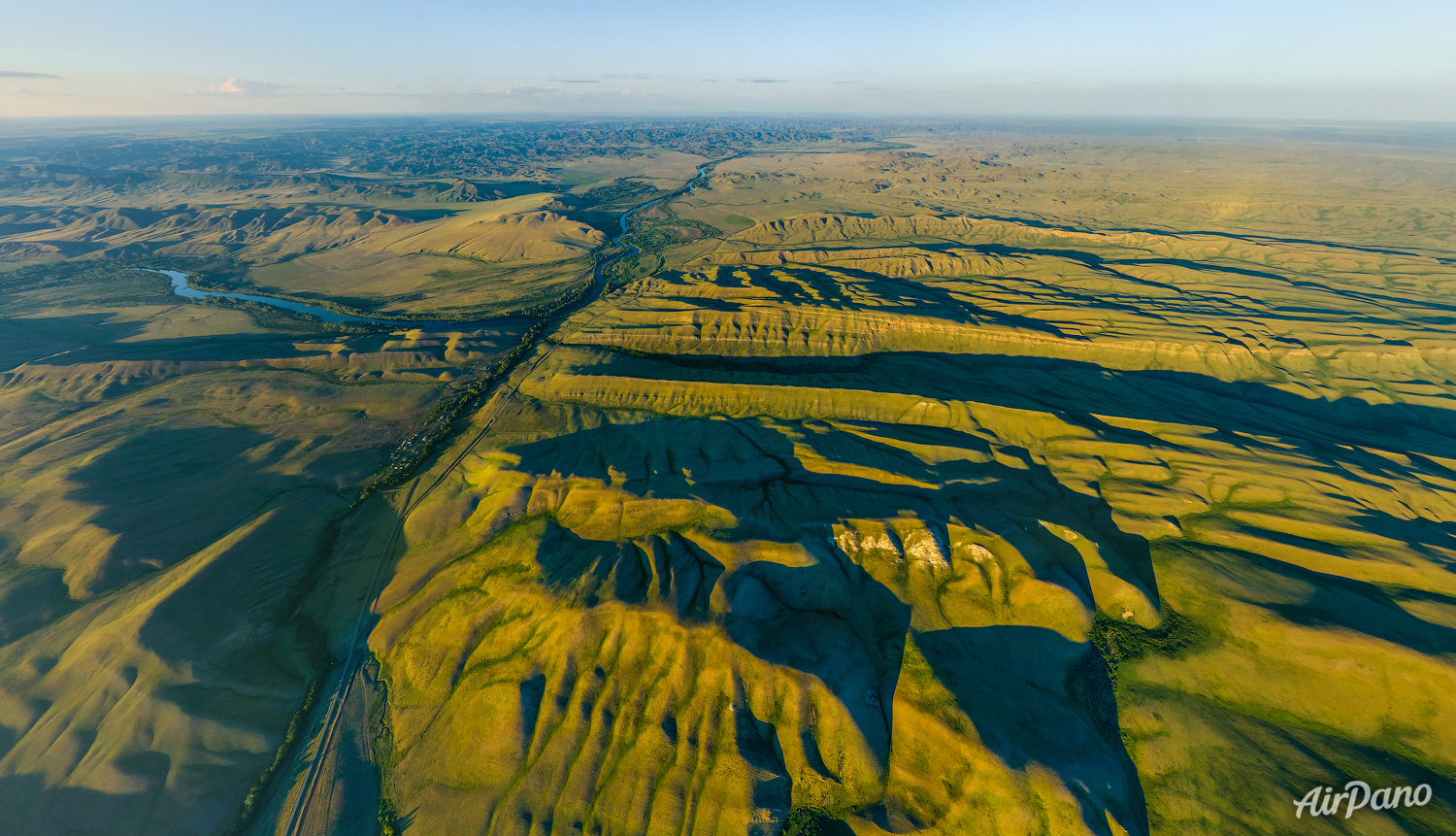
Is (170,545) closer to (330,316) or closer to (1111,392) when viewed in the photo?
(330,316)

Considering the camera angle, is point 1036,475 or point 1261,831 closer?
point 1261,831

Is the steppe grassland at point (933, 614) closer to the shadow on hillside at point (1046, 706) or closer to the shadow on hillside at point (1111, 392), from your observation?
the shadow on hillside at point (1046, 706)

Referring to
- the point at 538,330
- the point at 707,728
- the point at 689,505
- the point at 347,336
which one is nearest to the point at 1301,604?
the point at 707,728

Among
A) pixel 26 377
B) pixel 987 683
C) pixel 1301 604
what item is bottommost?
pixel 987 683

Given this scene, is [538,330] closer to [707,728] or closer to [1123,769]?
[707,728]

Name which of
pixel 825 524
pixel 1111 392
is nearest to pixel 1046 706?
pixel 825 524

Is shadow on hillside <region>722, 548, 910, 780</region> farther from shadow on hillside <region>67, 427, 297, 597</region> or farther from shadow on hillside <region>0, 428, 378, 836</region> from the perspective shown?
shadow on hillside <region>67, 427, 297, 597</region>

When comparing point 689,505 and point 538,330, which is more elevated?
point 538,330
